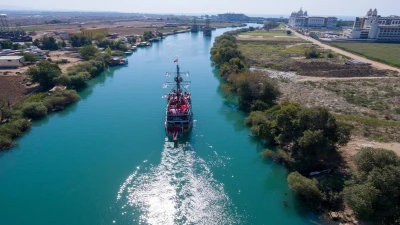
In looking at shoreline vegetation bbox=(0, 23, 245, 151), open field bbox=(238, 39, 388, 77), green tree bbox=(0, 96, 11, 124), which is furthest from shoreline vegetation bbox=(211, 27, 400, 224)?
open field bbox=(238, 39, 388, 77)

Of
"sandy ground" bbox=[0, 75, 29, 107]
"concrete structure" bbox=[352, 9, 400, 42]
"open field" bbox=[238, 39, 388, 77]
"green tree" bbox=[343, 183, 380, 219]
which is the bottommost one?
"sandy ground" bbox=[0, 75, 29, 107]

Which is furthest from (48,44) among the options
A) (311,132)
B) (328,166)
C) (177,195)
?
(328,166)

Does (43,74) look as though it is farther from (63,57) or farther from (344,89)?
(344,89)

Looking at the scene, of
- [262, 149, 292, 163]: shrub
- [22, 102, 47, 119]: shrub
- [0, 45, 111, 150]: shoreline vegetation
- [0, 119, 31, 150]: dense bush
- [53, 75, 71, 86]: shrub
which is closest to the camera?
[262, 149, 292, 163]: shrub

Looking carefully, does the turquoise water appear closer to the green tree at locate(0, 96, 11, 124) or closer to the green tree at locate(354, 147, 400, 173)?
the green tree at locate(0, 96, 11, 124)

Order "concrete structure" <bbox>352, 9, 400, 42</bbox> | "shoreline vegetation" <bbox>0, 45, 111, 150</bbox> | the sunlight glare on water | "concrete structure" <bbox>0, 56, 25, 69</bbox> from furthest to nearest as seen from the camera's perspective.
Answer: "concrete structure" <bbox>352, 9, 400, 42</bbox> < "concrete structure" <bbox>0, 56, 25, 69</bbox> < "shoreline vegetation" <bbox>0, 45, 111, 150</bbox> < the sunlight glare on water

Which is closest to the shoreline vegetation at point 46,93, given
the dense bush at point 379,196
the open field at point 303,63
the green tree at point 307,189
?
the green tree at point 307,189
